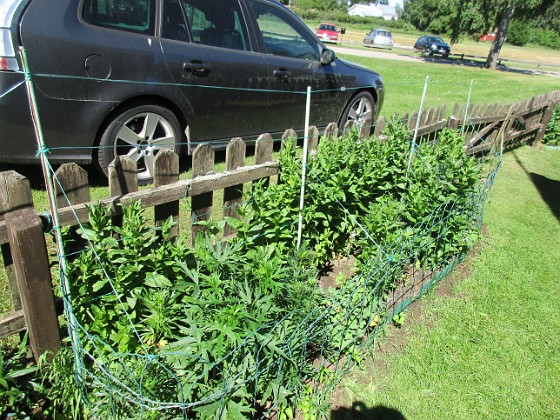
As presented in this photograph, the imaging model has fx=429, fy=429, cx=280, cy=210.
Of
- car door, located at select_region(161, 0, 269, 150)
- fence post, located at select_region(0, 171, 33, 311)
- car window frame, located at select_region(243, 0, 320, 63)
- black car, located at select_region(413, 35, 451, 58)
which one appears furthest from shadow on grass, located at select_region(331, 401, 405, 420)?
black car, located at select_region(413, 35, 451, 58)

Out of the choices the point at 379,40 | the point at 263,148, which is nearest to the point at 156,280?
the point at 263,148

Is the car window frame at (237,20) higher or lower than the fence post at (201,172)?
higher

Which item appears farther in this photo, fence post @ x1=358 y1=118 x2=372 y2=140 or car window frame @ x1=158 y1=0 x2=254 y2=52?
fence post @ x1=358 y1=118 x2=372 y2=140

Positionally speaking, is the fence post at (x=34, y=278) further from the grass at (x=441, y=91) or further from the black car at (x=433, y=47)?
the black car at (x=433, y=47)

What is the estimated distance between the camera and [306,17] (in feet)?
218

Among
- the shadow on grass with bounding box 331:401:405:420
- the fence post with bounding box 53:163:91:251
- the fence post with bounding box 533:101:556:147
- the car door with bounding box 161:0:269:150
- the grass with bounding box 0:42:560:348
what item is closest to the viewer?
the fence post with bounding box 53:163:91:251

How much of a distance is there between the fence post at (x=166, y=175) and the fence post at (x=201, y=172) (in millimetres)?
142

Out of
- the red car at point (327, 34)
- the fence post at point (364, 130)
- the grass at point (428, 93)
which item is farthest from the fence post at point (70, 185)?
the red car at point (327, 34)

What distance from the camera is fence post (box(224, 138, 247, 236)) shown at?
2.94 m

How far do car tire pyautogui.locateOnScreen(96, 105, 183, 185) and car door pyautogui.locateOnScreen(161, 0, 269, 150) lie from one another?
24cm

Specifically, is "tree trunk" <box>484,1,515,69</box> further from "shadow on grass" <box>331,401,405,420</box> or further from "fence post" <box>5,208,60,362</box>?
"fence post" <box>5,208,60,362</box>

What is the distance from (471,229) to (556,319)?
3.13 ft

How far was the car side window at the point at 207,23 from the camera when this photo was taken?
13.4 ft

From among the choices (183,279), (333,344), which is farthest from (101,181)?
(333,344)
